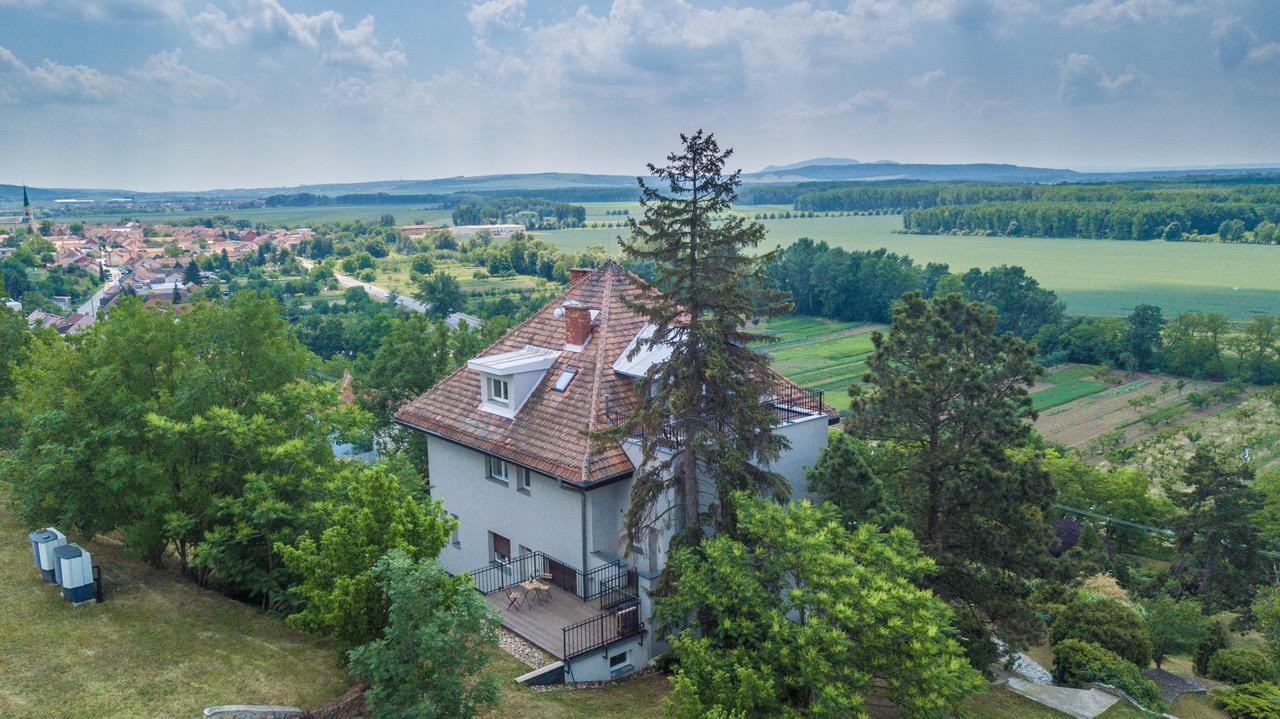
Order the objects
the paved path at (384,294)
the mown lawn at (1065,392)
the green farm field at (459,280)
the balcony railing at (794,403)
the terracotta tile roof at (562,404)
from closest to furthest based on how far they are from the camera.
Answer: the terracotta tile roof at (562,404) < the balcony railing at (794,403) < the mown lawn at (1065,392) < the paved path at (384,294) < the green farm field at (459,280)

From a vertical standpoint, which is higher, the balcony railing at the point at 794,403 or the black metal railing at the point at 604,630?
the balcony railing at the point at 794,403

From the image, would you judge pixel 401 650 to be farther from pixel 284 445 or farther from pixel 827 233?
pixel 827 233

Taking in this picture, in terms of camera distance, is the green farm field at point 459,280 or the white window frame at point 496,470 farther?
the green farm field at point 459,280

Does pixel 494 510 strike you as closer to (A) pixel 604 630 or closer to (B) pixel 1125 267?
(A) pixel 604 630

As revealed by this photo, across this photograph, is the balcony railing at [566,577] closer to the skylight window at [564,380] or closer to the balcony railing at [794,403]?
the skylight window at [564,380]

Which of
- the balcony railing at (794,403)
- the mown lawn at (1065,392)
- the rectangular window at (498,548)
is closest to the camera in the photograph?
the balcony railing at (794,403)

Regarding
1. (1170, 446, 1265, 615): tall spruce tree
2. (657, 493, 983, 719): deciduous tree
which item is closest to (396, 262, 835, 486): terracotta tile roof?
(657, 493, 983, 719): deciduous tree

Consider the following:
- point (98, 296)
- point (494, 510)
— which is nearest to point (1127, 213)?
point (494, 510)

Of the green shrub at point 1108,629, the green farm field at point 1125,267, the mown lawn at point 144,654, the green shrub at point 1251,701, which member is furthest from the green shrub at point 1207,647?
the green farm field at point 1125,267
